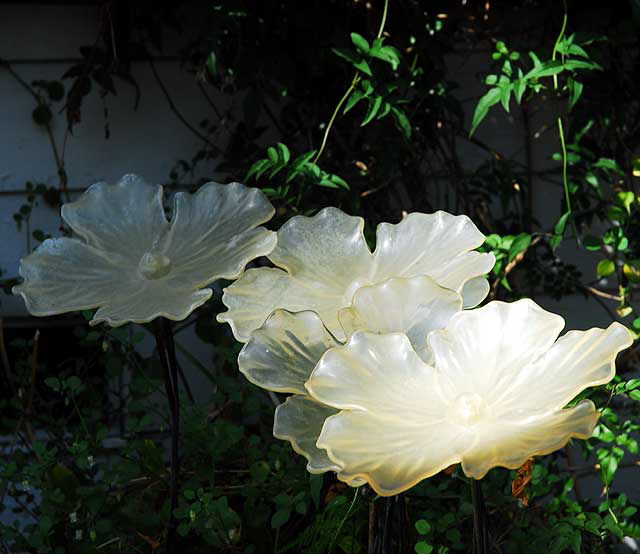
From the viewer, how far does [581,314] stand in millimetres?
2662

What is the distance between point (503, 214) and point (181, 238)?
141cm

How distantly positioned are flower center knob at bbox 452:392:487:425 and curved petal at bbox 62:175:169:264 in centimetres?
55

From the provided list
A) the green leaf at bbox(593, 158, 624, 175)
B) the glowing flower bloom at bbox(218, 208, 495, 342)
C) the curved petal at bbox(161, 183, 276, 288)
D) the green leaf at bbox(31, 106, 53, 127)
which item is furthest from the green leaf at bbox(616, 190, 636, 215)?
the green leaf at bbox(31, 106, 53, 127)

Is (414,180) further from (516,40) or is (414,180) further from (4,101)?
(4,101)

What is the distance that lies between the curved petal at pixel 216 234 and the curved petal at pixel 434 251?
17cm

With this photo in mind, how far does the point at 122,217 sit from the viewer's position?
1396 millimetres

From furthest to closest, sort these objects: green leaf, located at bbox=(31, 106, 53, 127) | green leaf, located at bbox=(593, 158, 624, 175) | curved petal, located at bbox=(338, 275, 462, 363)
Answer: green leaf, located at bbox=(31, 106, 53, 127), green leaf, located at bbox=(593, 158, 624, 175), curved petal, located at bbox=(338, 275, 462, 363)

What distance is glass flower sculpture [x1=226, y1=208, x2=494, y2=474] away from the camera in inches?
41.7

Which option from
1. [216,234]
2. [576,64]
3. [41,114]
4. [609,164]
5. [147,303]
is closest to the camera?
[147,303]

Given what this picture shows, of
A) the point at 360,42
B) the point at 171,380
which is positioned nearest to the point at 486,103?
the point at 360,42

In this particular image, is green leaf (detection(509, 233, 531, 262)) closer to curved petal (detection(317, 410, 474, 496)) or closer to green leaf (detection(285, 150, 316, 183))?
green leaf (detection(285, 150, 316, 183))

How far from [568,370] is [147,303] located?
0.53m

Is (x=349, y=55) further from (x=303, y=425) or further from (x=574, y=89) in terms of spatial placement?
(x=303, y=425)

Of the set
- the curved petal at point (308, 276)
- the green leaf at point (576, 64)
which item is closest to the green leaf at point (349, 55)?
the green leaf at point (576, 64)
